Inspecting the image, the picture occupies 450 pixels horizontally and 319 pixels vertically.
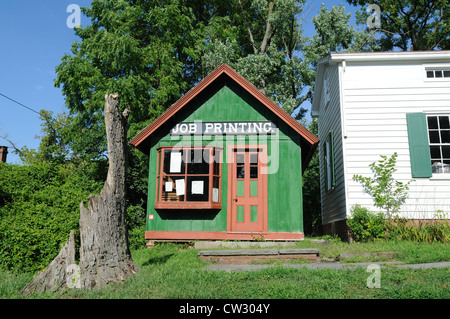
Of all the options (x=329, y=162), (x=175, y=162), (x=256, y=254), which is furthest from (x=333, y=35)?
(x=256, y=254)

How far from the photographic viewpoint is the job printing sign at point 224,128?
12141mm

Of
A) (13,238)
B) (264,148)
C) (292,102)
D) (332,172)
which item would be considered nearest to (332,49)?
(292,102)

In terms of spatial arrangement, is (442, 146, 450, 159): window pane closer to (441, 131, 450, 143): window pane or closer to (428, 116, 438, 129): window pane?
(441, 131, 450, 143): window pane

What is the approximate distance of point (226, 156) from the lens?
39.7 ft

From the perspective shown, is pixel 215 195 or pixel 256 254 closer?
pixel 256 254

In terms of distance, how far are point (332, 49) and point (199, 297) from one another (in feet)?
71.6

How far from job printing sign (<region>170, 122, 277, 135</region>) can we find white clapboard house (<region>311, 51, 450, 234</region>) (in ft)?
7.67

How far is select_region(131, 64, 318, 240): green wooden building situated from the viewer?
11.6 m

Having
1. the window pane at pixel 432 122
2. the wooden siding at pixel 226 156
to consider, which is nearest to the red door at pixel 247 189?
the wooden siding at pixel 226 156

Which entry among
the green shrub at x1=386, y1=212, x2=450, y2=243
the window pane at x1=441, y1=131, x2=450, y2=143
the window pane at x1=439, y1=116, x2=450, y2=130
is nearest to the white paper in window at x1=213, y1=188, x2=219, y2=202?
the green shrub at x1=386, y1=212, x2=450, y2=243

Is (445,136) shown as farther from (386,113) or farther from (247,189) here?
(247,189)

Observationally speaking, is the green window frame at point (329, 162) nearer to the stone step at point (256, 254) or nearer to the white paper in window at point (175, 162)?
the stone step at point (256, 254)

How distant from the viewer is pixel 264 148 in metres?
12.0

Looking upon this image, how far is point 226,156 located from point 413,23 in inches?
816
